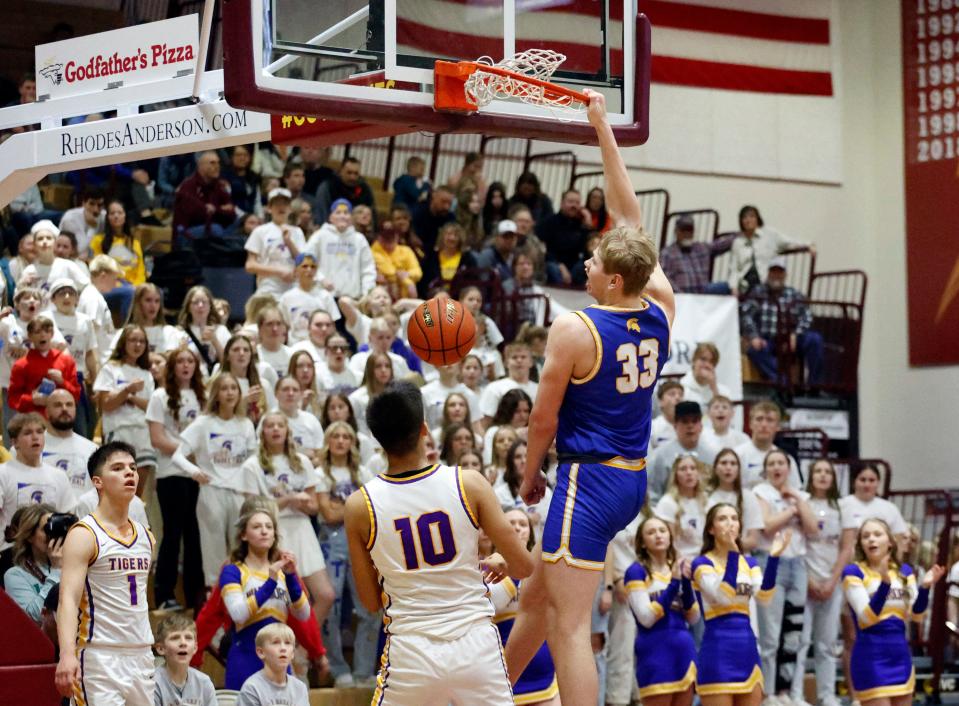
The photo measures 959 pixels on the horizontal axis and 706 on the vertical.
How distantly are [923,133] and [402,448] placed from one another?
57.5 feet

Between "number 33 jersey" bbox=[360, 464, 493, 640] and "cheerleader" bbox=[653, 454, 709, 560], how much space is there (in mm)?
6582

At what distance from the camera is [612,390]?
5.96 m

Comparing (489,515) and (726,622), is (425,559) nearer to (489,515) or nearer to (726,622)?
(489,515)

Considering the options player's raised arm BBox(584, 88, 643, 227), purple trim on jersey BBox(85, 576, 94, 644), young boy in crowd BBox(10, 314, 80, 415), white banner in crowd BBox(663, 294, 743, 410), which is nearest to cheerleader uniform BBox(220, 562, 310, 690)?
purple trim on jersey BBox(85, 576, 94, 644)

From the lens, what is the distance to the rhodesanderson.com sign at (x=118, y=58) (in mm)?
7785

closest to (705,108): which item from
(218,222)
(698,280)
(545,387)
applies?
(698,280)

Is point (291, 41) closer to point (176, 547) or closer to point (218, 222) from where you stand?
point (176, 547)

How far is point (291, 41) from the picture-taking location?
6.84 meters

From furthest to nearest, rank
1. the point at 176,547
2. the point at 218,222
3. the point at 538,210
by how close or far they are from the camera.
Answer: the point at 538,210
the point at 218,222
the point at 176,547

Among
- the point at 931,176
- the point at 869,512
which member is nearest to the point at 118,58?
the point at 869,512

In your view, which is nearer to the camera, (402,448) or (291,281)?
(402,448)

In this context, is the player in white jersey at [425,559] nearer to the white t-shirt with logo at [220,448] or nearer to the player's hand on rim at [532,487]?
the player's hand on rim at [532,487]

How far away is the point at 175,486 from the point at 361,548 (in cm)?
569

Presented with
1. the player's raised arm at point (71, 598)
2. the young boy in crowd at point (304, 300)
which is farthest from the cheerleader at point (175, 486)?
the player's raised arm at point (71, 598)
